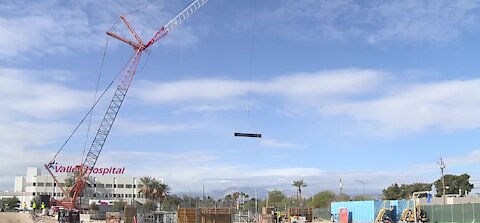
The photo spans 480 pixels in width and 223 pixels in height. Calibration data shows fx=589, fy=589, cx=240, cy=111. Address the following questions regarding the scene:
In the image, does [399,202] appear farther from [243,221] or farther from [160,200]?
[160,200]

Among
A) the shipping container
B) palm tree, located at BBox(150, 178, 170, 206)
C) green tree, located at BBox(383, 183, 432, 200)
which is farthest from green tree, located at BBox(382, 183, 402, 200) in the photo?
the shipping container

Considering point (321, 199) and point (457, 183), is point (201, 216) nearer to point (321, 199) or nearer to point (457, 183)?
point (321, 199)

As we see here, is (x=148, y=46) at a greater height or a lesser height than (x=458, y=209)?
greater

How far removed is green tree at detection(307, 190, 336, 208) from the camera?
15636 cm

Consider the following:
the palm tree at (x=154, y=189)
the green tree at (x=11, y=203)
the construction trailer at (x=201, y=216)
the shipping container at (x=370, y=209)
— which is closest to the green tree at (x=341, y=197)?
the palm tree at (x=154, y=189)

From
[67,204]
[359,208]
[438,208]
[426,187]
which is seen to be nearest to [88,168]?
[67,204]

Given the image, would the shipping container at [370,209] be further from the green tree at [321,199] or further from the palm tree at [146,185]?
the palm tree at [146,185]

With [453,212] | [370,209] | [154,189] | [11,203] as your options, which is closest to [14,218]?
[370,209]

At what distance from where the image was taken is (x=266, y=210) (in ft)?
275

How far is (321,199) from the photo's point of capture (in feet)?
529

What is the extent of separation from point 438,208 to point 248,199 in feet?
360

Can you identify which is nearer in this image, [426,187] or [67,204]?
[67,204]

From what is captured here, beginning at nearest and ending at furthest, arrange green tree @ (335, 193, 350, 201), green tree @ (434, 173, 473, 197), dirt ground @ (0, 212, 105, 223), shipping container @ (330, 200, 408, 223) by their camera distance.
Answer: shipping container @ (330, 200, 408, 223), dirt ground @ (0, 212, 105, 223), green tree @ (335, 193, 350, 201), green tree @ (434, 173, 473, 197)

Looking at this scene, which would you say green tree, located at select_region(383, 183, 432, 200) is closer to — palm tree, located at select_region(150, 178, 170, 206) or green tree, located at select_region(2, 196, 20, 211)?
palm tree, located at select_region(150, 178, 170, 206)
